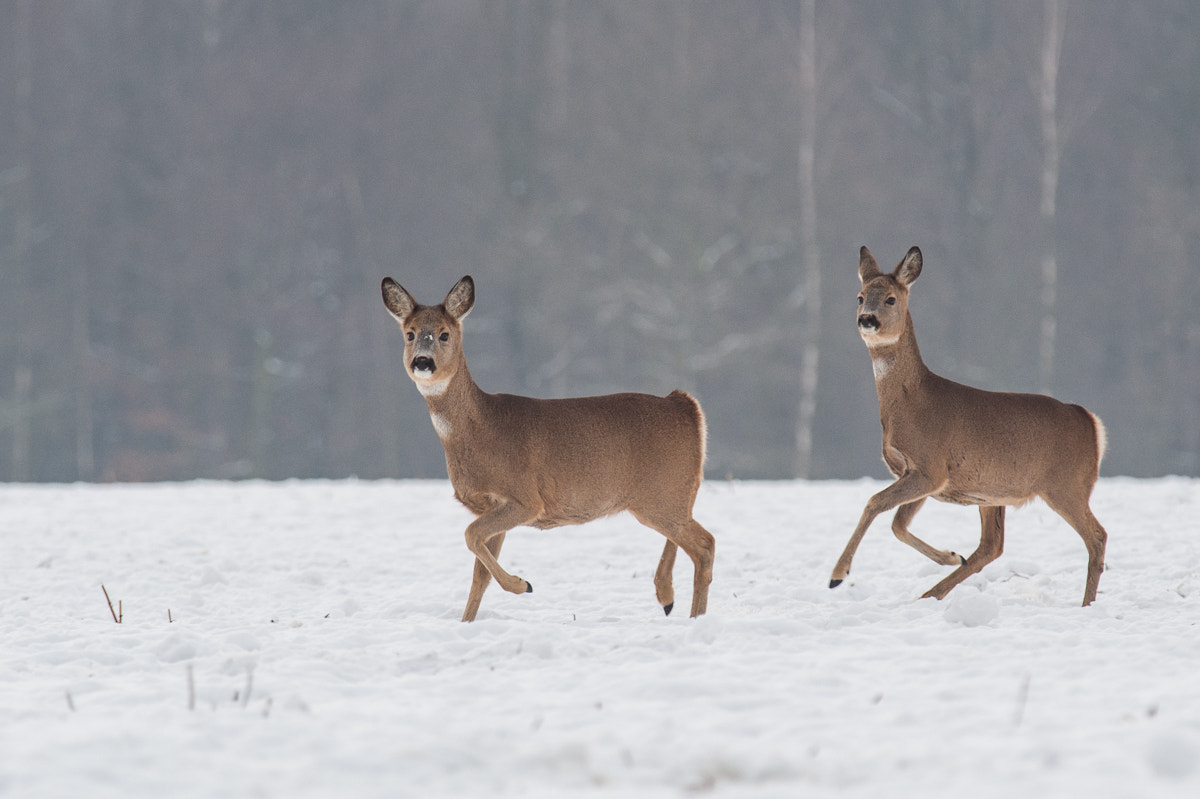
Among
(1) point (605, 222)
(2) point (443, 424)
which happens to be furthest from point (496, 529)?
(1) point (605, 222)

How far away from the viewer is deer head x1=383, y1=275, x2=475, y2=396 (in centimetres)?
638

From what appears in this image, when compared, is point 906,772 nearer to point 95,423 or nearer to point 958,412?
point 958,412

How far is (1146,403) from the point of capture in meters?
25.4

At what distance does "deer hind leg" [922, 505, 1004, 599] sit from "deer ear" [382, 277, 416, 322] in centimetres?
303

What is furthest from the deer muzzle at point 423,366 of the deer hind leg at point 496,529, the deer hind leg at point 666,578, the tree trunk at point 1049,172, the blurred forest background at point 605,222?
the tree trunk at point 1049,172

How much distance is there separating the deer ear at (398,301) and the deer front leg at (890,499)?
2.49 metres

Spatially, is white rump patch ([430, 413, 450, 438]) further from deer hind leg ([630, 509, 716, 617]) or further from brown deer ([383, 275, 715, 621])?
deer hind leg ([630, 509, 716, 617])

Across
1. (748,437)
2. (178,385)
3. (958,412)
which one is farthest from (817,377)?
(958,412)

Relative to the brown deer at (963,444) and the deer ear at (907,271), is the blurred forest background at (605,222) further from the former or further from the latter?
the brown deer at (963,444)

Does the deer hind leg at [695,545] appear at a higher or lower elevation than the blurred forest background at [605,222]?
lower

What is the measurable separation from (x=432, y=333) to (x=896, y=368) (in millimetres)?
2401

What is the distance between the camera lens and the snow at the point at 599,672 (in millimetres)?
3832

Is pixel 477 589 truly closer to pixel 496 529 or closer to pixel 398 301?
pixel 496 529

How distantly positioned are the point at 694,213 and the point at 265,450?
9.20 metres
